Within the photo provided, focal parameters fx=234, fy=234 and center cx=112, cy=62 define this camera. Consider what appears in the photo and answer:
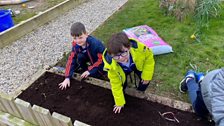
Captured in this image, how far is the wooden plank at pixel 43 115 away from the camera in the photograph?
192 cm

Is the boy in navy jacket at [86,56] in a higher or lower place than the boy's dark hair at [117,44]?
lower

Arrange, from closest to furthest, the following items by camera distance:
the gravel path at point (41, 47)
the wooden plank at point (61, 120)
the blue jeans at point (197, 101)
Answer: the wooden plank at point (61, 120), the blue jeans at point (197, 101), the gravel path at point (41, 47)

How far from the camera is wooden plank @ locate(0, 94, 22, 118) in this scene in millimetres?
2170

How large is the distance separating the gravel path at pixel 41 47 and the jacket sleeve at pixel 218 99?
8.60 ft

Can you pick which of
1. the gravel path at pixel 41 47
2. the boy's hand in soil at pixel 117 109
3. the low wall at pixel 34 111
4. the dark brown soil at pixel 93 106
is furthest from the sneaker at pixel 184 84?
the gravel path at pixel 41 47

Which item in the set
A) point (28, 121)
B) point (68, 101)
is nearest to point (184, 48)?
point (68, 101)

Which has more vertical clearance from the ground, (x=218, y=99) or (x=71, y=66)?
(x=218, y=99)

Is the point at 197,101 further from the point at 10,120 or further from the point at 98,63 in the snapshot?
the point at 10,120

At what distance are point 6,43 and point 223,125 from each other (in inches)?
158

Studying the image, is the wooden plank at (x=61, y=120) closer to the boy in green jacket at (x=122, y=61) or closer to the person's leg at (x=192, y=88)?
the boy in green jacket at (x=122, y=61)

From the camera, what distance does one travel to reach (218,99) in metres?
1.62

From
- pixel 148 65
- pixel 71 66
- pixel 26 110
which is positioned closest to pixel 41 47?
pixel 71 66

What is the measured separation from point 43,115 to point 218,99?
1.36 meters

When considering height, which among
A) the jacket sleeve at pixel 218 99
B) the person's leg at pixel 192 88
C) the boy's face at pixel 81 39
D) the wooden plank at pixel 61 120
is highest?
the boy's face at pixel 81 39
